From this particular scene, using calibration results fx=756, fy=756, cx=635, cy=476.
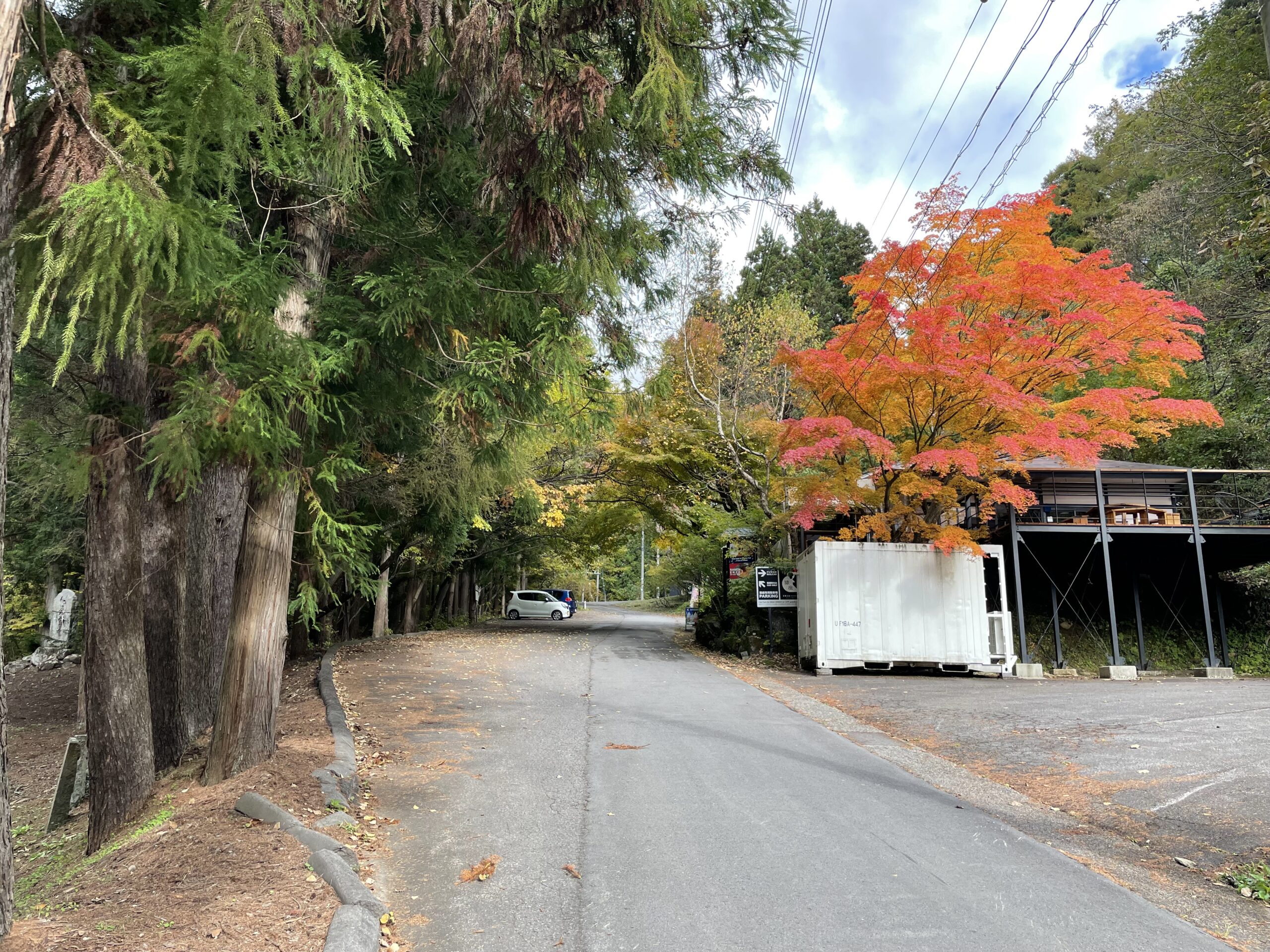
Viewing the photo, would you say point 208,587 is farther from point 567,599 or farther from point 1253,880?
point 567,599

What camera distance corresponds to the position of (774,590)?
1705cm

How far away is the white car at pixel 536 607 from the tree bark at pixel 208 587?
2836cm

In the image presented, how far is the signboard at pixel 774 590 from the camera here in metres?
17.0

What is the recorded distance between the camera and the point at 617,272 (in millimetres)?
7309

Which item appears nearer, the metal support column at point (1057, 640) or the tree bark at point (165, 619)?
the tree bark at point (165, 619)

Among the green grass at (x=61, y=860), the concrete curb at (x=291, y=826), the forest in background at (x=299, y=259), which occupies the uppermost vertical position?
the forest in background at (x=299, y=259)

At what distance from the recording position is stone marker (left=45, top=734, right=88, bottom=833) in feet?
22.9

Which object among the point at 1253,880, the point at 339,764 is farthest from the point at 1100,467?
the point at 339,764

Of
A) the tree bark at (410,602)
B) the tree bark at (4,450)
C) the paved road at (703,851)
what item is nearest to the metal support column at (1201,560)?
the paved road at (703,851)

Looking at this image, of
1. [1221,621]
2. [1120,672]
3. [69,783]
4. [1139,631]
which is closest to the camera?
[69,783]

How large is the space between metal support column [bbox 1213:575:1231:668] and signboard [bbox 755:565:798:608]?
33.0 ft

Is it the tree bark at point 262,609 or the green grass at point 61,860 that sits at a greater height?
the tree bark at point 262,609

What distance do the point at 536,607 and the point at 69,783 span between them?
29.1 metres

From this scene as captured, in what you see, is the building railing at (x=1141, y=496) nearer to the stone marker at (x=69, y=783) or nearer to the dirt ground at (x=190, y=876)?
the dirt ground at (x=190, y=876)
